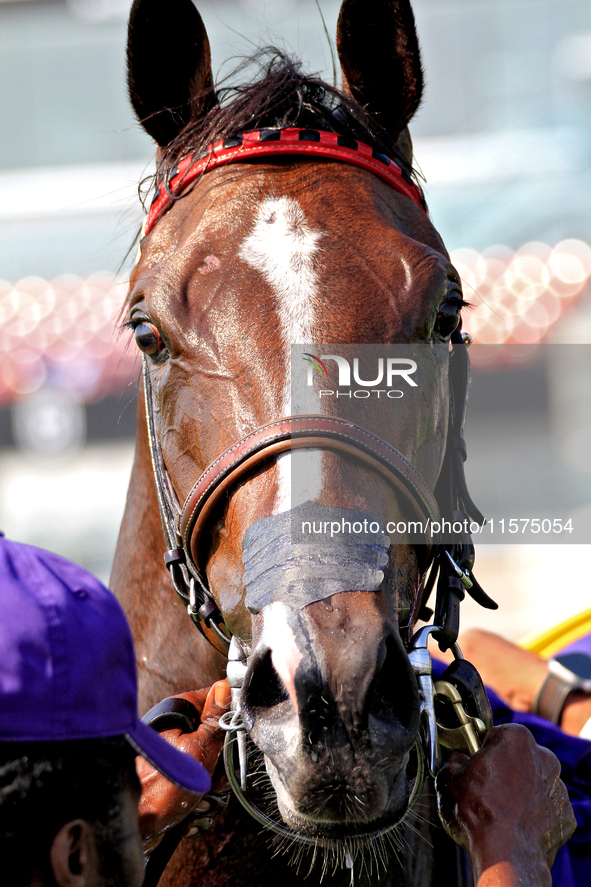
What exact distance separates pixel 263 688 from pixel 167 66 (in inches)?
77.7

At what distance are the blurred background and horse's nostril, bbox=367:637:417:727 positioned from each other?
9.80 meters

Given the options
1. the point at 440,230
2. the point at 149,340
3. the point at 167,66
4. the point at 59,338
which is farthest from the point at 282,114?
the point at 59,338

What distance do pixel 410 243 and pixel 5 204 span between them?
24.7 m

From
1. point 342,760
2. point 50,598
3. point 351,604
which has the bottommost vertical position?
point 342,760

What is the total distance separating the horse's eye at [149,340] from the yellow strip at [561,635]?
287 cm

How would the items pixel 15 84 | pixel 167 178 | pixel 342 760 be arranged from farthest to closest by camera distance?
pixel 15 84 < pixel 167 178 < pixel 342 760

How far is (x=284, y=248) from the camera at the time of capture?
2.02 metres

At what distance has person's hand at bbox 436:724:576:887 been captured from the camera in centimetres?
156

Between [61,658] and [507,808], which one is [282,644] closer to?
[61,658]

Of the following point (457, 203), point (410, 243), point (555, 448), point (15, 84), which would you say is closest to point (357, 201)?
point (410, 243)

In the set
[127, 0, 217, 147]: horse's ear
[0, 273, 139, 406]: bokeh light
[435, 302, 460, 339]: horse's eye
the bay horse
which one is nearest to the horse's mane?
the bay horse

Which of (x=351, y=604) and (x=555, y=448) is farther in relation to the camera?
(x=555, y=448)

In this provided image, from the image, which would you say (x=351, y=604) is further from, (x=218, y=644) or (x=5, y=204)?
(x=5, y=204)

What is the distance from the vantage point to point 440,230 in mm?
15891
